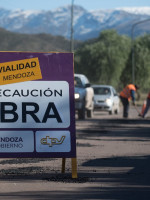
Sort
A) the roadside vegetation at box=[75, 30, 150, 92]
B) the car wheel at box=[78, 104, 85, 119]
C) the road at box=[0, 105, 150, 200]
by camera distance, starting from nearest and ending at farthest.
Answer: the road at box=[0, 105, 150, 200] < the car wheel at box=[78, 104, 85, 119] < the roadside vegetation at box=[75, 30, 150, 92]

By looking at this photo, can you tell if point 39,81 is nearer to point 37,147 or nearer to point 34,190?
point 37,147

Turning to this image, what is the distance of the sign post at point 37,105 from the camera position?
31.2 ft

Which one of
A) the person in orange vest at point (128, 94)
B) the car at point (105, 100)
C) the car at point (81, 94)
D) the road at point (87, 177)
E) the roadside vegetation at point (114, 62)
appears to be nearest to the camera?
the road at point (87, 177)

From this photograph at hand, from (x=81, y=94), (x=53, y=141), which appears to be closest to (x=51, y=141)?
(x=53, y=141)

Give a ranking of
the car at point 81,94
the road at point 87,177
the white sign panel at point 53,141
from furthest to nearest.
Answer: the car at point 81,94
the white sign panel at point 53,141
the road at point 87,177

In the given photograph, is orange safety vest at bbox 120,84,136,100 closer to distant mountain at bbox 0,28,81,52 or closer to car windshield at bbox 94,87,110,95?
car windshield at bbox 94,87,110,95

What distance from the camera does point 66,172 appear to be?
33.2 ft

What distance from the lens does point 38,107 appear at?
9633mm

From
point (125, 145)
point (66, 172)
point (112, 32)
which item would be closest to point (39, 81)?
point (66, 172)

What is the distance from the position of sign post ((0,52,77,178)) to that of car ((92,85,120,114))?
Result: 2656cm

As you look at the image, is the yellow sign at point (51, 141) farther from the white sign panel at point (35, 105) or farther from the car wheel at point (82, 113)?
the car wheel at point (82, 113)

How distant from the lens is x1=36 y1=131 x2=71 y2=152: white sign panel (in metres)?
9.50

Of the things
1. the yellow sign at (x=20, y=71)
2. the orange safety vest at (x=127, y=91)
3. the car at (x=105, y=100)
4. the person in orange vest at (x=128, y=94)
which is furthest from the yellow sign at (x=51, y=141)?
the car at (x=105, y=100)

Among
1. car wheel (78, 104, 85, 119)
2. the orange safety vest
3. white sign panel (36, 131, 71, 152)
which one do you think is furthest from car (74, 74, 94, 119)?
white sign panel (36, 131, 71, 152)
